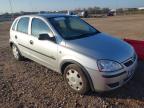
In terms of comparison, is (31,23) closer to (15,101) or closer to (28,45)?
(28,45)

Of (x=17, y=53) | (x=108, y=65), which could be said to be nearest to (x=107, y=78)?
(x=108, y=65)

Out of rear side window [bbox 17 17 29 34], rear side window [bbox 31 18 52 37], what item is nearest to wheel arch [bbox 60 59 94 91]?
rear side window [bbox 31 18 52 37]

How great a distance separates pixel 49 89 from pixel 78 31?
1655 mm

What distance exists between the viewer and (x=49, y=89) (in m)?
5.00

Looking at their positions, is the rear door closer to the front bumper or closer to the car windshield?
the car windshield

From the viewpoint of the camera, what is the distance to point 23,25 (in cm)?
656

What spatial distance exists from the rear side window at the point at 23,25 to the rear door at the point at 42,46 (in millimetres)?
386

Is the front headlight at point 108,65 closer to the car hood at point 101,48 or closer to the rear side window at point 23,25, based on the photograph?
the car hood at point 101,48

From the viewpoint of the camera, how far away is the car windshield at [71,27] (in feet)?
16.9

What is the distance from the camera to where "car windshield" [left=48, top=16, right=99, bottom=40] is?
5148mm

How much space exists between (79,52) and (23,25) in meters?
2.85

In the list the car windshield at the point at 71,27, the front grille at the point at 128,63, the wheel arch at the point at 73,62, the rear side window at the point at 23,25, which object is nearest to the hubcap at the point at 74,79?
the wheel arch at the point at 73,62

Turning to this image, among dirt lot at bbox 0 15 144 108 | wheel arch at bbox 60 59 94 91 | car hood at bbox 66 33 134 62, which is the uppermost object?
car hood at bbox 66 33 134 62

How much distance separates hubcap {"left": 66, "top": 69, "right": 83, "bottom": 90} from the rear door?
1.88 feet
